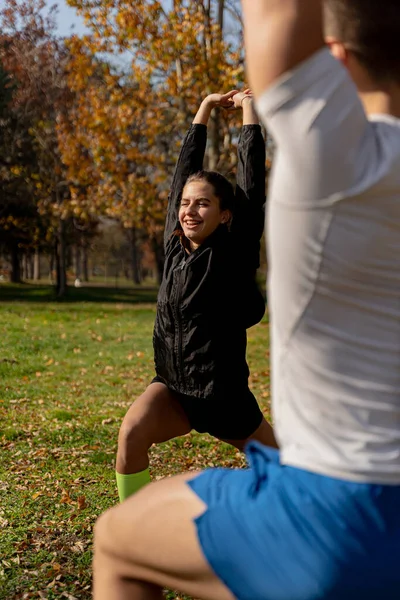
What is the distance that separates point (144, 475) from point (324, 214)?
106 inches

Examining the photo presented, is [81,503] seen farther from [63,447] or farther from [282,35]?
[282,35]

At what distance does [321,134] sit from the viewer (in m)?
1.13

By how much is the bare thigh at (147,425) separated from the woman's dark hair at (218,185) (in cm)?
101

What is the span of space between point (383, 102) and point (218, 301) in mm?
2236

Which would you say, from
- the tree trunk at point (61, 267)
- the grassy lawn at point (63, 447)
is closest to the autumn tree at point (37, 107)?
the tree trunk at point (61, 267)

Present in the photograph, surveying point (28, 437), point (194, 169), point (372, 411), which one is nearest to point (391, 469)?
point (372, 411)

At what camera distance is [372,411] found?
122 cm

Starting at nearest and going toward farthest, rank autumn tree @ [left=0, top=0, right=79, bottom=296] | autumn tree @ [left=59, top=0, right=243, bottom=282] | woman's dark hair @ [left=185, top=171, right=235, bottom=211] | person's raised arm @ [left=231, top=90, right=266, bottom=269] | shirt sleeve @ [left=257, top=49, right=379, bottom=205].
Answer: shirt sleeve @ [left=257, top=49, right=379, bottom=205] < person's raised arm @ [left=231, top=90, right=266, bottom=269] < woman's dark hair @ [left=185, top=171, right=235, bottom=211] < autumn tree @ [left=59, top=0, right=243, bottom=282] < autumn tree @ [left=0, top=0, right=79, bottom=296]

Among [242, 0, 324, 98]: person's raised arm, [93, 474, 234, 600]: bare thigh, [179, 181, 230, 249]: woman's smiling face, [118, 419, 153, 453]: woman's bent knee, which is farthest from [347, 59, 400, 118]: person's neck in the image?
[118, 419, 153, 453]: woman's bent knee

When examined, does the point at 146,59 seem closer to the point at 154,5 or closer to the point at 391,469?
the point at 154,5

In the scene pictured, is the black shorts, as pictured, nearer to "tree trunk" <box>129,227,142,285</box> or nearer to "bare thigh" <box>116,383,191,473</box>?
"bare thigh" <box>116,383,191,473</box>

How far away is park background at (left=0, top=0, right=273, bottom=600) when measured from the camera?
489cm

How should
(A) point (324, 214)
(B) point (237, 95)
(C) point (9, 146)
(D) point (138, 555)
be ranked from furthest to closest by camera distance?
(C) point (9, 146), (B) point (237, 95), (D) point (138, 555), (A) point (324, 214)

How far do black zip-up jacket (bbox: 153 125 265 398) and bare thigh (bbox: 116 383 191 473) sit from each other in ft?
0.33
